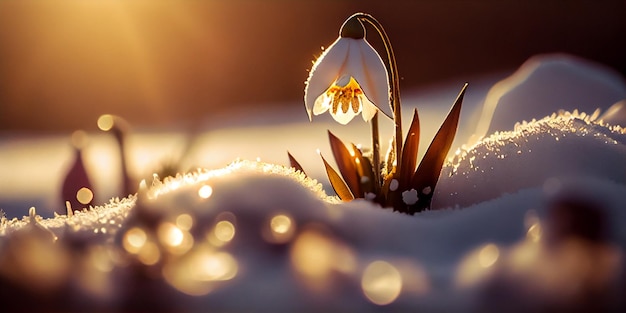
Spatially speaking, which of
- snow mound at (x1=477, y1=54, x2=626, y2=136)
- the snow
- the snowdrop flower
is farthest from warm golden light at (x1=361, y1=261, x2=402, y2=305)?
snow mound at (x1=477, y1=54, x2=626, y2=136)

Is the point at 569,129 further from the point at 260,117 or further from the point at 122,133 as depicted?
the point at 260,117

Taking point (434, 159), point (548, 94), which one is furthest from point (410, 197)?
point (548, 94)

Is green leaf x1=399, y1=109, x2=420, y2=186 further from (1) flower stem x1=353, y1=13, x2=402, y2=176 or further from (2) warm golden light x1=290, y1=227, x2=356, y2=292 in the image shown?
(2) warm golden light x1=290, y1=227, x2=356, y2=292

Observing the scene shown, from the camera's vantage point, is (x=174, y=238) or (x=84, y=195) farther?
(x=84, y=195)

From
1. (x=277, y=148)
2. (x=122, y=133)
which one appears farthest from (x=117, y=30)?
(x=122, y=133)

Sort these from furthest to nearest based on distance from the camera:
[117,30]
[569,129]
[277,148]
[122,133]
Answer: [117,30] → [277,148] → [122,133] → [569,129]

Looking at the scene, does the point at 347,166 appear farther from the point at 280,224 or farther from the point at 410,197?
the point at 280,224

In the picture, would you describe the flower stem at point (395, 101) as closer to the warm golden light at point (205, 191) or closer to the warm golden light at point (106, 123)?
the warm golden light at point (106, 123)
